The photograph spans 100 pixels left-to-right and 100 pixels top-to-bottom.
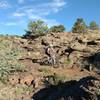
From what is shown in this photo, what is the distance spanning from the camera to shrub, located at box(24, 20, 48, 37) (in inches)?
1642

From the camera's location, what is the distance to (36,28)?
42.9 metres

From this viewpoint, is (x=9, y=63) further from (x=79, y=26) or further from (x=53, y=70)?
(x=79, y=26)

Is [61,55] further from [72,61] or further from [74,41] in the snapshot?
[74,41]

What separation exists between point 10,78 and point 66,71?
4.05 metres

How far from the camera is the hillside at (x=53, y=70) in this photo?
58.1 feet

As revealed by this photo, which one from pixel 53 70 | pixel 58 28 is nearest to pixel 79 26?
pixel 58 28

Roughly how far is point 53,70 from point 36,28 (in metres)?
19.2

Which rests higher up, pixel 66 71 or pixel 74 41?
pixel 74 41

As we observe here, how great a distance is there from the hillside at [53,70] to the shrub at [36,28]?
845 centimetres

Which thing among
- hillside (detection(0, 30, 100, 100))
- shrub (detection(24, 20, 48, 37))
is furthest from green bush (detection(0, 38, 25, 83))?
shrub (detection(24, 20, 48, 37))

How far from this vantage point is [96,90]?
15852 millimetres

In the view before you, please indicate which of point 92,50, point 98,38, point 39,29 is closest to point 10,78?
point 92,50

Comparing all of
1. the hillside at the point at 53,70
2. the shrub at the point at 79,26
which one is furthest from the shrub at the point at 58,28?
the hillside at the point at 53,70

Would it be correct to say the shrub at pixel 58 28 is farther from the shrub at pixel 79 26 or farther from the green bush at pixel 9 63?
the green bush at pixel 9 63
